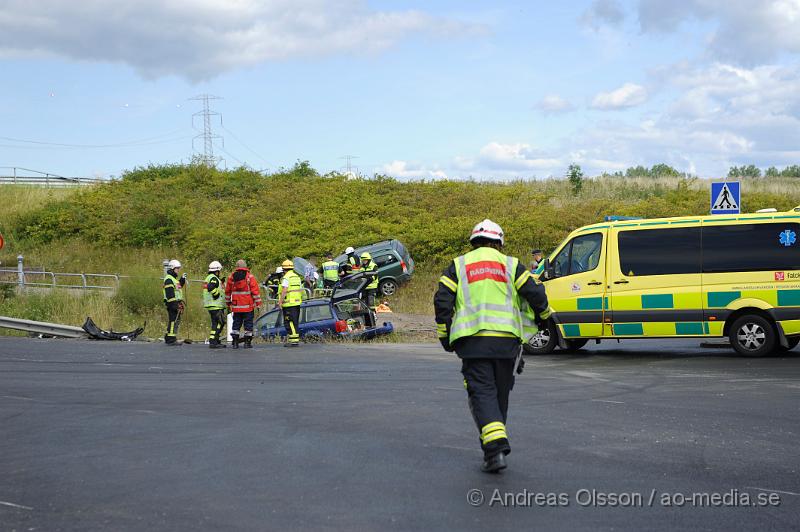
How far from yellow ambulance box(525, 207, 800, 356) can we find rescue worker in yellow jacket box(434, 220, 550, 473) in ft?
28.8

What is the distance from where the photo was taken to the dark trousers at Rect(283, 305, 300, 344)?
1938cm

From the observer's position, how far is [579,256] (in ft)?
→ 53.6

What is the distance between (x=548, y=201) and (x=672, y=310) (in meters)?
27.5

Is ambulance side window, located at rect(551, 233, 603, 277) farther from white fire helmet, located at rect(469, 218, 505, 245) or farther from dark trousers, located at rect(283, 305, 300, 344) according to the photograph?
white fire helmet, located at rect(469, 218, 505, 245)

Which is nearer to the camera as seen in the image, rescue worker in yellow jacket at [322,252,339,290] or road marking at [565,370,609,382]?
road marking at [565,370,609,382]

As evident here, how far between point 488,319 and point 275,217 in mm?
37917

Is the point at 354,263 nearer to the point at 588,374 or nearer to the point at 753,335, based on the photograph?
the point at 753,335

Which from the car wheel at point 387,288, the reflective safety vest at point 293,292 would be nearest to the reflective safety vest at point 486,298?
the reflective safety vest at point 293,292

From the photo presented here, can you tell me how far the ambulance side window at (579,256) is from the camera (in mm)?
16156

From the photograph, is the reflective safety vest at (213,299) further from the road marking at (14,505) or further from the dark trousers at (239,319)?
Answer: the road marking at (14,505)

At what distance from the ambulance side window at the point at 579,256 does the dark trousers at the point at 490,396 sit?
9.38m

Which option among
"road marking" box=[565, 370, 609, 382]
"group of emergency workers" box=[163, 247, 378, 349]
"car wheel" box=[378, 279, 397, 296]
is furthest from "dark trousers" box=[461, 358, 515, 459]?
"car wheel" box=[378, 279, 397, 296]

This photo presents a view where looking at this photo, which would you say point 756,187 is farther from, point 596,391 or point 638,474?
point 638,474

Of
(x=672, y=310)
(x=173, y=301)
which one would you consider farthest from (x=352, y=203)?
(x=672, y=310)
